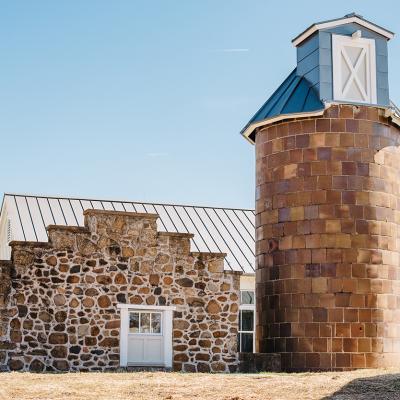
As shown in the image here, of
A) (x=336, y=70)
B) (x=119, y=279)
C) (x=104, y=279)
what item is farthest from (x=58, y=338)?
(x=336, y=70)

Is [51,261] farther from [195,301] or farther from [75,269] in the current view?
[195,301]

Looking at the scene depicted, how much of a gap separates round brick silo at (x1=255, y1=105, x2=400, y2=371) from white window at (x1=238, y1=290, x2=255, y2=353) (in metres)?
7.72

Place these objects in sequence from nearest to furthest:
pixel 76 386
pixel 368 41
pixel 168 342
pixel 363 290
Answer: pixel 76 386
pixel 363 290
pixel 368 41
pixel 168 342

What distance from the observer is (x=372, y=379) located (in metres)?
14.7

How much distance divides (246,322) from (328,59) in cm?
1071

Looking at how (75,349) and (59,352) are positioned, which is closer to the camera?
(59,352)

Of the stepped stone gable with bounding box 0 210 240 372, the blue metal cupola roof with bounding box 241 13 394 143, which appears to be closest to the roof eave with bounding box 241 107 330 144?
the blue metal cupola roof with bounding box 241 13 394 143

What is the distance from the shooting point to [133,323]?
23.2 m

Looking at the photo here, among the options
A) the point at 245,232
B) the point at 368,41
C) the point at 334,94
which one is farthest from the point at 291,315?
the point at 245,232

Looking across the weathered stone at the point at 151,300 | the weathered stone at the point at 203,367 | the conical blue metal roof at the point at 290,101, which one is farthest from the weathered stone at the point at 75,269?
the conical blue metal roof at the point at 290,101

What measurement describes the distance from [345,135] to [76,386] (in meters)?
8.17

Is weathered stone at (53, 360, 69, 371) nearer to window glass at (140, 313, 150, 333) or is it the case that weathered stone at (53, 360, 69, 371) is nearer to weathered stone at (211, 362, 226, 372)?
window glass at (140, 313, 150, 333)

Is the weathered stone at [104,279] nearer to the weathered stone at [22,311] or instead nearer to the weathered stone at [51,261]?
the weathered stone at [51,261]

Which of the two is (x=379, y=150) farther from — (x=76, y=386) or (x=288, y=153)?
(x=76, y=386)
